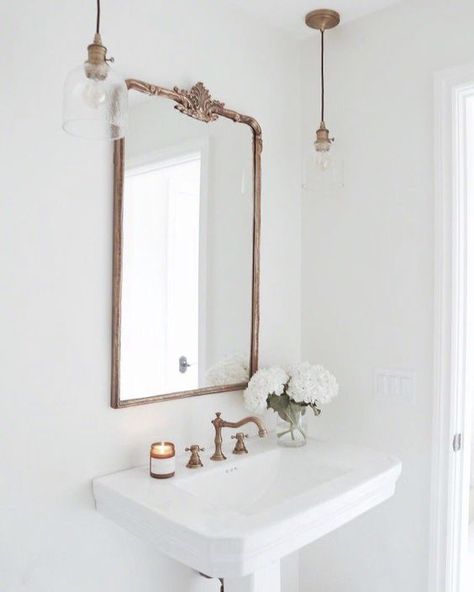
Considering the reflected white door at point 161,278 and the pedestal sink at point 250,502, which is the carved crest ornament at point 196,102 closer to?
the reflected white door at point 161,278

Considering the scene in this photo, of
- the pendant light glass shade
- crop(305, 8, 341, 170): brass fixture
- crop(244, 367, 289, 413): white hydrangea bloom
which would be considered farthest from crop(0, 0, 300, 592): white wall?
crop(305, 8, 341, 170): brass fixture

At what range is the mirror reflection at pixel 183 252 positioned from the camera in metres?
1.65

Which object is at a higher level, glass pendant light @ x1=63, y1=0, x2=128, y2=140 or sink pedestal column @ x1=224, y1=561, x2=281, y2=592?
glass pendant light @ x1=63, y1=0, x2=128, y2=140

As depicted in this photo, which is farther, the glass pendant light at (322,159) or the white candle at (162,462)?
the glass pendant light at (322,159)

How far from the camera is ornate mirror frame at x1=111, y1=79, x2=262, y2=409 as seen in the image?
63.0 inches

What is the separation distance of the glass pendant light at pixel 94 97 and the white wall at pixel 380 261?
110 cm

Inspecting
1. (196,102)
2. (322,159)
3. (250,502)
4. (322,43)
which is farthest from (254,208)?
(250,502)

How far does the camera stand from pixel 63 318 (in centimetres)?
150

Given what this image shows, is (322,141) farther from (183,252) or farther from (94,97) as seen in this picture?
(94,97)

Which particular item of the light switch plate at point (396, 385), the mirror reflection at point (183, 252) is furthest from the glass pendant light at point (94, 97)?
the light switch plate at point (396, 385)

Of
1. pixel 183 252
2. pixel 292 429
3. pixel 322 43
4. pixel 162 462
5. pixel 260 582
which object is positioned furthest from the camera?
pixel 322 43

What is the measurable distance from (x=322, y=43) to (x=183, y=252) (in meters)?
1.03

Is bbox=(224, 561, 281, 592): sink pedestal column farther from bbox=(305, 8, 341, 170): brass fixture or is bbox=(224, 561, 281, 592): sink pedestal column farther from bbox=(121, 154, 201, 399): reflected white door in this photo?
bbox=(305, 8, 341, 170): brass fixture

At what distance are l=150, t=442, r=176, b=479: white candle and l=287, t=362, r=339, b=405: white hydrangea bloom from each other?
1.62 feet
